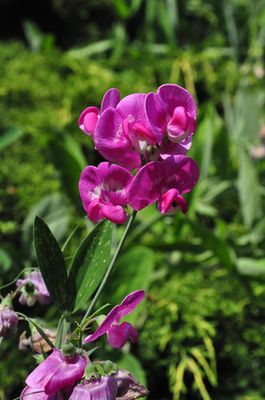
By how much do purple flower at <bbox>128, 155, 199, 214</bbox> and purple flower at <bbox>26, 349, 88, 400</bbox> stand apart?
14cm

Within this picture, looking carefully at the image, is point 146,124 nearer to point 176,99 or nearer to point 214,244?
point 176,99

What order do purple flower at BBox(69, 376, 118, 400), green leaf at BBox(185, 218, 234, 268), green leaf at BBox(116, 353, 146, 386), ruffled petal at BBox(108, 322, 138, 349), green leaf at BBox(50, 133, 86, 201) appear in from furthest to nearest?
green leaf at BBox(50, 133, 86, 201), green leaf at BBox(185, 218, 234, 268), green leaf at BBox(116, 353, 146, 386), ruffled petal at BBox(108, 322, 138, 349), purple flower at BBox(69, 376, 118, 400)

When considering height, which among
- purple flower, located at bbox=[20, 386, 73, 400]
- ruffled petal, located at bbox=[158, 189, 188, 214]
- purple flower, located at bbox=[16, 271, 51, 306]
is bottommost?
purple flower, located at bbox=[20, 386, 73, 400]

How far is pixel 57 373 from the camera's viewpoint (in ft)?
1.76

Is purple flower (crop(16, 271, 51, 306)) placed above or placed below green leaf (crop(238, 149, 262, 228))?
above

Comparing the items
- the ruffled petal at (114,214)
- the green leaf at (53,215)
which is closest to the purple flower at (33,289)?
the ruffled petal at (114,214)

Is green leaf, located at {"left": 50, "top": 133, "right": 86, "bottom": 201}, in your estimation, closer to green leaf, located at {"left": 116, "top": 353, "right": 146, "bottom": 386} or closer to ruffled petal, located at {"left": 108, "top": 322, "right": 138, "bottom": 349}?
green leaf, located at {"left": 116, "top": 353, "right": 146, "bottom": 386}

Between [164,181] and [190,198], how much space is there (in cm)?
72

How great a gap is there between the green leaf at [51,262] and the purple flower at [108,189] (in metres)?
0.06

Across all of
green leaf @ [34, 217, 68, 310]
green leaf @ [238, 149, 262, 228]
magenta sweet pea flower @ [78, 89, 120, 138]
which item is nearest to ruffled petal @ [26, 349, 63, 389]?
green leaf @ [34, 217, 68, 310]

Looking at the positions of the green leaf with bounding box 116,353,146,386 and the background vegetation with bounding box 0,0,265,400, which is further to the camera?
the background vegetation with bounding box 0,0,265,400

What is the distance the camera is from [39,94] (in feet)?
5.74

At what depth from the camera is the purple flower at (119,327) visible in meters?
0.58

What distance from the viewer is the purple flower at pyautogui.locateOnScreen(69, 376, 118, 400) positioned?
0.53 meters
